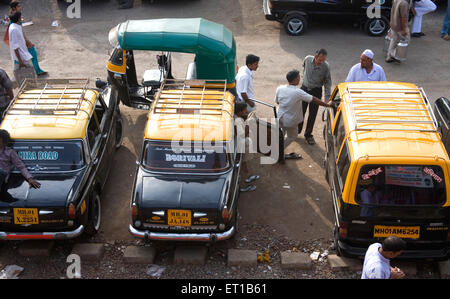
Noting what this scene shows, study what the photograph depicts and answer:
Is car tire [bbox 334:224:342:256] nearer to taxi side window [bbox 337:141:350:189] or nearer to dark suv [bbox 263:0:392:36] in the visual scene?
taxi side window [bbox 337:141:350:189]

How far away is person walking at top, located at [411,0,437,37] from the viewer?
13.9 metres

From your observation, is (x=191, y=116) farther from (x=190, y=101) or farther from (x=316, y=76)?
(x=316, y=76)

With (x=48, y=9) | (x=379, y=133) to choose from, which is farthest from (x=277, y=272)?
(x=48, y=9)

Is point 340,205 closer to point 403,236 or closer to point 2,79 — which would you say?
point 403,236

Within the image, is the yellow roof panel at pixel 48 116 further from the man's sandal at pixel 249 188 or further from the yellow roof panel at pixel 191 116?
the man's sandal at pixel 249 188

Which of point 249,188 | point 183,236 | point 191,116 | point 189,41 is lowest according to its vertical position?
point 249,188

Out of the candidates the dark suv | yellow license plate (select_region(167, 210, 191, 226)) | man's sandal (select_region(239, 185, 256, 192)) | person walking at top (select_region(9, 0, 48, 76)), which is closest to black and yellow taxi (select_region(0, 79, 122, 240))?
yellow license plate (select_region(167, 210, 191, 226))

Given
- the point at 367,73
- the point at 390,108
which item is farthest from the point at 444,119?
the point at 390,108

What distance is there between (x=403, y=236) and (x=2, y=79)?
7.50 m

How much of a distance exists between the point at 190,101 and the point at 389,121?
3.13 metres

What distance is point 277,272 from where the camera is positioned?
695cm

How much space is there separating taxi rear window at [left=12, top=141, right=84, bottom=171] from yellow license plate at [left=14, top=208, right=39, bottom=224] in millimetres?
810

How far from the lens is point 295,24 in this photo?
47.4ft

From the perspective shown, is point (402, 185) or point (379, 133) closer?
point (402, 185)
